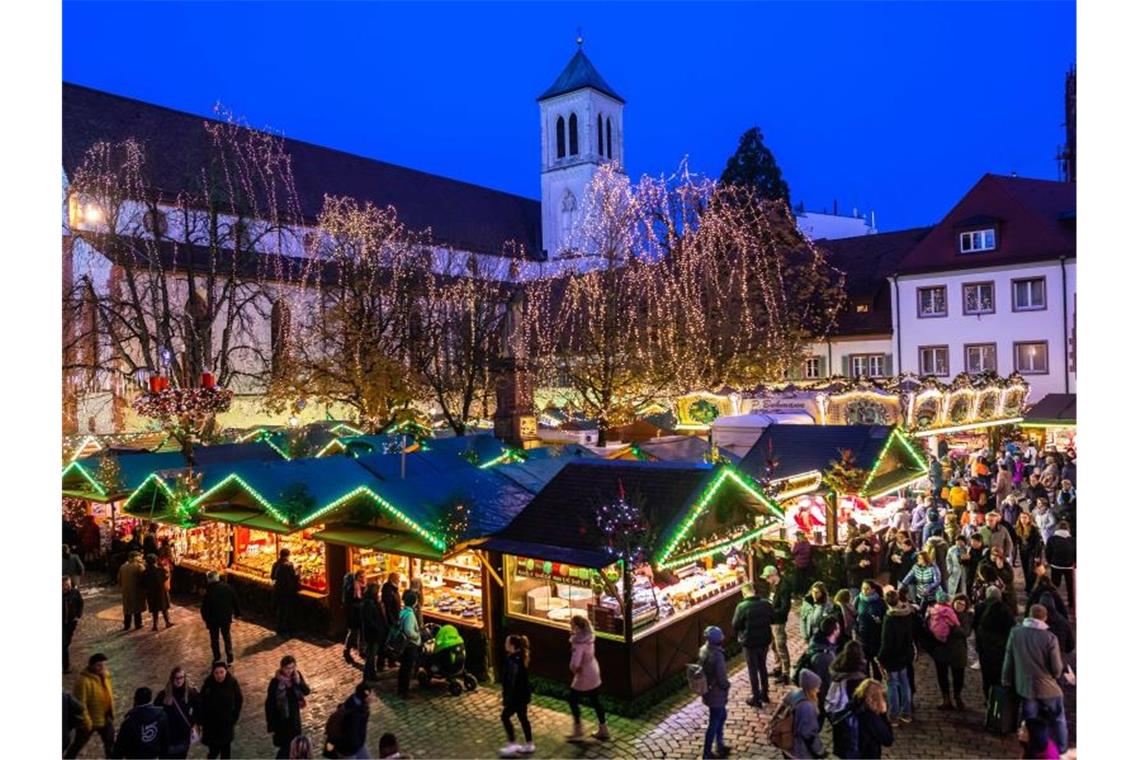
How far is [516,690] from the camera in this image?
8.84 metres

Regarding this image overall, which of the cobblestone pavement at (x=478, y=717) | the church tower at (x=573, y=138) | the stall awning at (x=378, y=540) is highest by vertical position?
the church tower at (x=573, y=138)

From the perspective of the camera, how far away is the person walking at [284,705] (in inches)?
322

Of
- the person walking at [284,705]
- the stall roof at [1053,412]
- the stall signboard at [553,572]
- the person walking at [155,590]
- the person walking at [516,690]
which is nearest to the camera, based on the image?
the person walking at [284,705]

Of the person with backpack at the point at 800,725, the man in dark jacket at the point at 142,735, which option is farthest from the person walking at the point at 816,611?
the man in dark jacket at the point at 142,735

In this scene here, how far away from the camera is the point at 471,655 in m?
11.4

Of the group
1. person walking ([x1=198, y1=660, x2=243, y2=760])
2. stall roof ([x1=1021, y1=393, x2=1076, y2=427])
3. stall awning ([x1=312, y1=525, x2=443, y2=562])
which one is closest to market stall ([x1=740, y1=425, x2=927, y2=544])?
stall awning ([x1=312, y1=525, x2=443, y2=562])

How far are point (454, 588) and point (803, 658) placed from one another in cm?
562

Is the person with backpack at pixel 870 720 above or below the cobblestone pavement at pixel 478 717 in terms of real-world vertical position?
above

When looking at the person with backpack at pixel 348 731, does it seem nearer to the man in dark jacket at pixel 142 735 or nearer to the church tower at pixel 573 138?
the man in dark jacket at pixel 142 735

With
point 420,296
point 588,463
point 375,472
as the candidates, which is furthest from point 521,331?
point 588,463

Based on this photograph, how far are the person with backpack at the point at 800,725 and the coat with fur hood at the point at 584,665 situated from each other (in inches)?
89.7

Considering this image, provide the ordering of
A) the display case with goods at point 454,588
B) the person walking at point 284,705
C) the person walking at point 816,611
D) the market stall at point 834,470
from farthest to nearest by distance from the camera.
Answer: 1. the market stall at point 834,470
2. the display case with goods at point 454,588
3. the person walking at point 816,611
4. the person walking at point 284,705

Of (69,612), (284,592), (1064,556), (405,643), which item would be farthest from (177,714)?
(1064,556)

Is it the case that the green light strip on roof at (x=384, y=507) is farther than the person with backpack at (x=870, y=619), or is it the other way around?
the green light strip on roof at (x=384, y=507)
